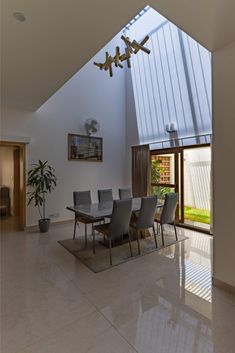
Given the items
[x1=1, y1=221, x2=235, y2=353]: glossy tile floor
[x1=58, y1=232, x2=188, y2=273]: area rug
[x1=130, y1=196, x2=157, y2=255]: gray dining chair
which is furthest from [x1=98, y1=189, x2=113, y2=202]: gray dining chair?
[x1=1, y1=221, x2=235, y2=353]: glossy tile floor

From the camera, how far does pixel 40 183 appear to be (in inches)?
183

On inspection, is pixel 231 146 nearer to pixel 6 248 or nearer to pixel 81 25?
pixel 81 25

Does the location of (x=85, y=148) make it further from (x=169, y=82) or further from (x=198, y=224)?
(x=198, y=224)

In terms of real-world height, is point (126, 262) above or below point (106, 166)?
below

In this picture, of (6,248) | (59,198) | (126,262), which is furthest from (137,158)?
(6,248)

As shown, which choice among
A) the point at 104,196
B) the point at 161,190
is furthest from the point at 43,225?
the point at 161,190

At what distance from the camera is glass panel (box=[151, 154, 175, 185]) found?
535cm

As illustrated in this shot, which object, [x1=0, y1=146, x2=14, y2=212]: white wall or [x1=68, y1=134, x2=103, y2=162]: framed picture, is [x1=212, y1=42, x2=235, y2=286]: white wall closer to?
[x1=68, y1=134, x2=103, y2=162]: framed picture

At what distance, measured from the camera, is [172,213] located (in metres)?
3.91

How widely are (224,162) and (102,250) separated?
239 cm

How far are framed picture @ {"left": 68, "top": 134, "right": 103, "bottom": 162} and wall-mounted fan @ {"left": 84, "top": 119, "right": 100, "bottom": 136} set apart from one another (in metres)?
0.16

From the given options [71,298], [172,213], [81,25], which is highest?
[81,25]

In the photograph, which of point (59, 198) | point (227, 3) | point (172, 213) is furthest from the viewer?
point (59, 198)

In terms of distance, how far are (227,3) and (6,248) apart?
4.42 metres
